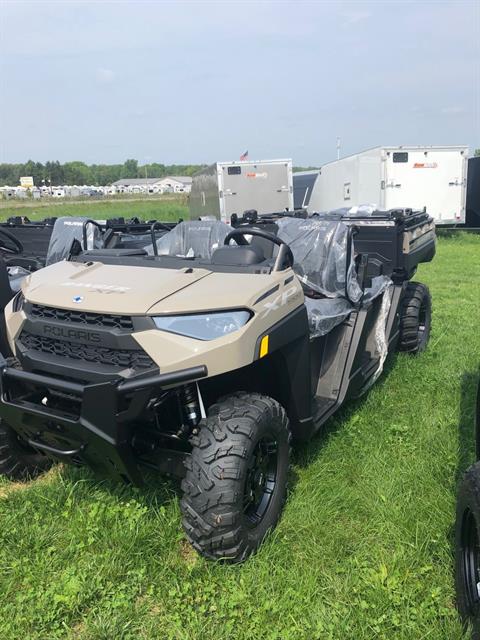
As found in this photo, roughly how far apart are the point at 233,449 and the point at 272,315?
681 mm

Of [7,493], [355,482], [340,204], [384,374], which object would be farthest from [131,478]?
[340,204]

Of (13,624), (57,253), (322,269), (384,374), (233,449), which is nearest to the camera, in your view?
(13,624)

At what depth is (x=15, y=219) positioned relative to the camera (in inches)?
336

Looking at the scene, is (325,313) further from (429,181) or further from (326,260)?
(429,181)

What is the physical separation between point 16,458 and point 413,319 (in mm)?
3734

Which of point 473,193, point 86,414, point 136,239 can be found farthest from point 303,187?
point 86,414

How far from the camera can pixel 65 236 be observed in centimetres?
640

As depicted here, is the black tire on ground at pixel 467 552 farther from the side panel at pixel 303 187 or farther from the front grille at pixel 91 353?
the side panel at pixel 303 187

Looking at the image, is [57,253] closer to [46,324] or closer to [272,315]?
[46,324]

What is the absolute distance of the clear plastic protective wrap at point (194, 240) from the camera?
3.91m

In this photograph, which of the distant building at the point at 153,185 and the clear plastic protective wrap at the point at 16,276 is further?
the distant building at the point at 153,185

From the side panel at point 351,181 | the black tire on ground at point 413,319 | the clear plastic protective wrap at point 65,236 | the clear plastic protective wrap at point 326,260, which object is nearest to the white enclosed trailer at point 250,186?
the side panel at point 351,181

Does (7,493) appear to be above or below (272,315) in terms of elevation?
below

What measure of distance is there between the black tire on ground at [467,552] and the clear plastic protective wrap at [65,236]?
16.2 feet
